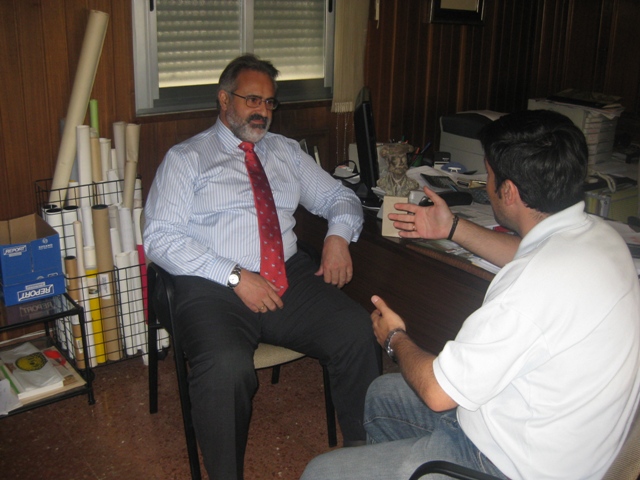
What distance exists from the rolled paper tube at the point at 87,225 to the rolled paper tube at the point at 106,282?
2 cm

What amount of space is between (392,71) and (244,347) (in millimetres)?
2162

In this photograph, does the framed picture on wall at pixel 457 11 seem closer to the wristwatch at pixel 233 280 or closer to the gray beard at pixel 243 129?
the gray beard at pixel 243 129

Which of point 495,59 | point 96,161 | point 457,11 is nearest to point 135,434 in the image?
point 96,161

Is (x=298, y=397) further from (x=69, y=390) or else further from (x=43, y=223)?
(x=43, y=223)

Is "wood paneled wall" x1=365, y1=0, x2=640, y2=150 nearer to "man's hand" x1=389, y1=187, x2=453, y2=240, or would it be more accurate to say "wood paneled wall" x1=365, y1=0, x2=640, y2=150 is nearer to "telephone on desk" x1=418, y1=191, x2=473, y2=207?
"telephone on desk" x1=418, y1=191, x2=473, y2=207

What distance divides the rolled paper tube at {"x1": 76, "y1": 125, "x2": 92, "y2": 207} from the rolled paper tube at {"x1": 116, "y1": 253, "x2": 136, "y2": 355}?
0.27m

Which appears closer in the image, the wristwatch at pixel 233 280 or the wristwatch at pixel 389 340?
the wristwatch at pixel 389 340

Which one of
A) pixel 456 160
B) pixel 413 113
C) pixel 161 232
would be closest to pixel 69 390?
pixel 161 232

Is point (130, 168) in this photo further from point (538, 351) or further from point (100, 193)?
point (538, 351)

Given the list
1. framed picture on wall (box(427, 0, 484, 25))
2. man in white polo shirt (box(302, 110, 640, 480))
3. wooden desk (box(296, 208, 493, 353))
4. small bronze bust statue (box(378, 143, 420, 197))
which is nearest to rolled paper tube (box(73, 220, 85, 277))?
wooden desk (box(296, 208, 493, 353))

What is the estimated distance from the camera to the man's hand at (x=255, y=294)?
2.13m

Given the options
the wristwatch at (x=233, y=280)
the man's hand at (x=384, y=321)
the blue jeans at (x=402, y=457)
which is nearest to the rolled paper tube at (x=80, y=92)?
the wristwatch at (x=233, y=280)

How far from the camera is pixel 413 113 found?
12.5 ft

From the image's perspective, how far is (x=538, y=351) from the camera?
1.19m
